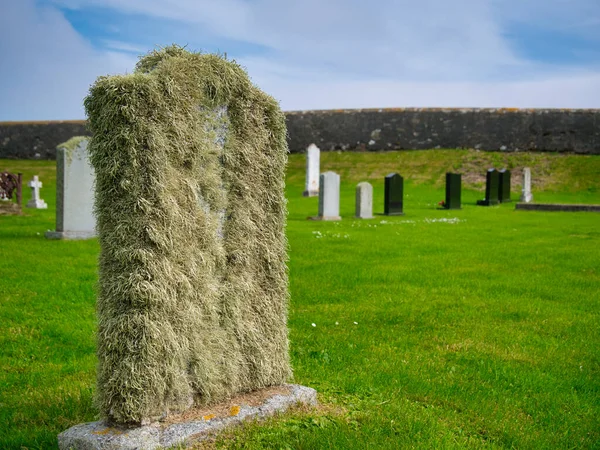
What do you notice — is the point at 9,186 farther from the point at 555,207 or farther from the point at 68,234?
the point at 555,207

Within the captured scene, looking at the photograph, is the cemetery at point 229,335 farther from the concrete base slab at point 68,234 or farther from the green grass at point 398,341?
the concrete base slab at point 68,234

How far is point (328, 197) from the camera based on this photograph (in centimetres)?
1698

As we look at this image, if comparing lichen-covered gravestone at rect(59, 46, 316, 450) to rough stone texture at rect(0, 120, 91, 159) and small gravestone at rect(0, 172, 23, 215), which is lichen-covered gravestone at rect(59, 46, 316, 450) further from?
rough stone texture at rect(0, 120, 91, 159)

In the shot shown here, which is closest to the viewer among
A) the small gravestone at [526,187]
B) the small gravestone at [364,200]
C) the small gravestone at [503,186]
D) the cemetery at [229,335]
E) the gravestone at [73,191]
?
the cemetery at [229,335]

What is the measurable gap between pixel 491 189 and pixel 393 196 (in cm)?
660

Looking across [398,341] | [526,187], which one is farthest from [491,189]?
[398,341]

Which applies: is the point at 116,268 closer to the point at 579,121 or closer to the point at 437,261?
the point at 437,261

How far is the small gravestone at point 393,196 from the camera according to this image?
19.1 meters

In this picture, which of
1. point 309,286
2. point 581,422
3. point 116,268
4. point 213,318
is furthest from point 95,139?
point 309,286

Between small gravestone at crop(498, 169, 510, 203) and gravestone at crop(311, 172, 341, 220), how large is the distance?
10216 mm

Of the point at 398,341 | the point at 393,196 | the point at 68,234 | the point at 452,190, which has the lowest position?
the point at 398,341

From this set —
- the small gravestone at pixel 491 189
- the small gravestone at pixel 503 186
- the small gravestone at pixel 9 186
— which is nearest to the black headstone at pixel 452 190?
the small gravestone at pixel 491 189

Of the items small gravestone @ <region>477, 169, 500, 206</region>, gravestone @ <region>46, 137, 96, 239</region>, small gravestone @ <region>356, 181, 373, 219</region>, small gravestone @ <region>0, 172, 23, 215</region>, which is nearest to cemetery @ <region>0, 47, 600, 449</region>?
gravestone @ <region>46, 137, 96, 239</region>

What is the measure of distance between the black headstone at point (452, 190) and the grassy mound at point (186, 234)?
712 inches
